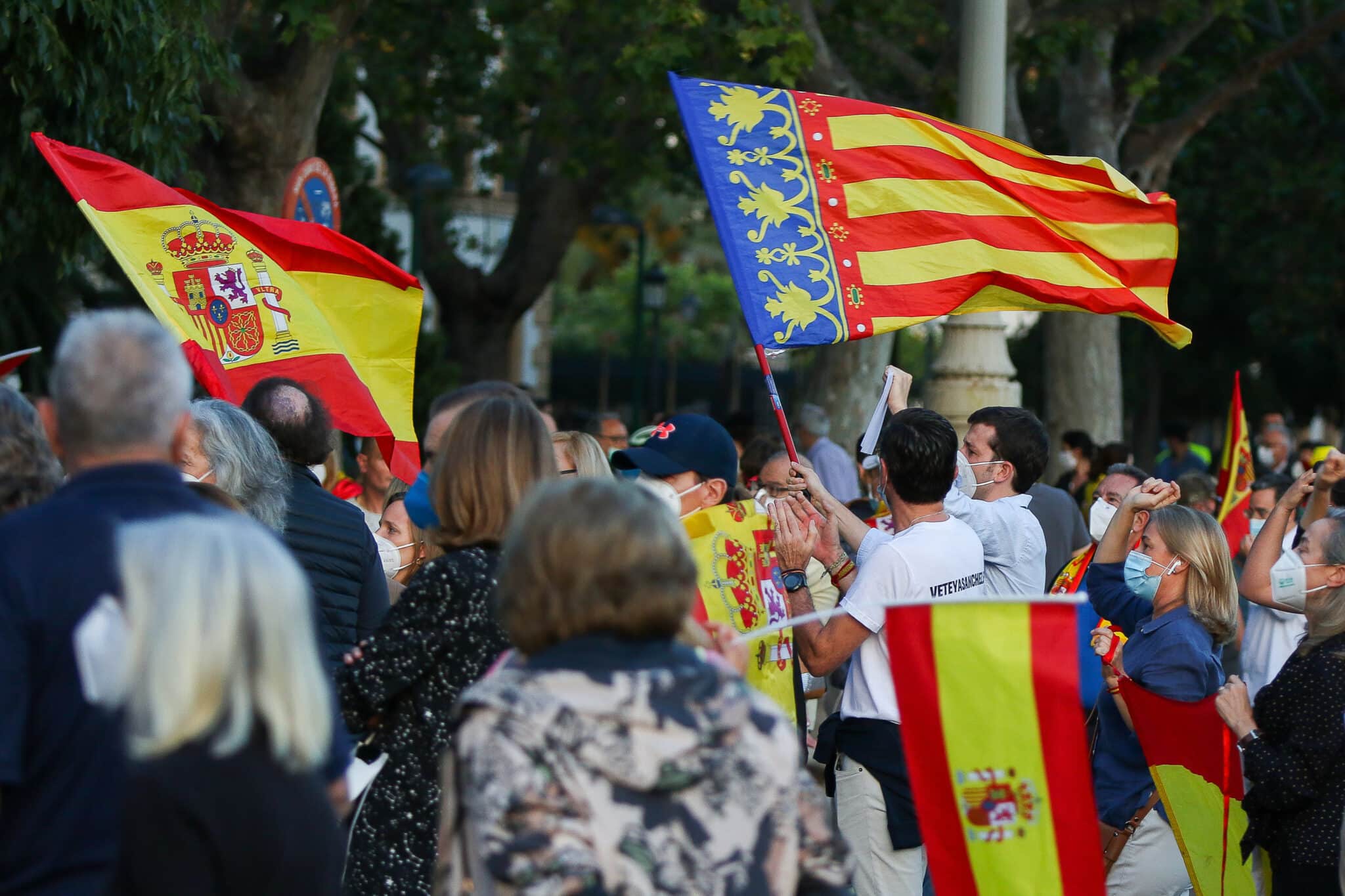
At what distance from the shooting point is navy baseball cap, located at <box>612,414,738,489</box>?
443 cm

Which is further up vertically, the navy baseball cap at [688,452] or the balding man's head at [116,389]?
the balding man's head at [116,389]

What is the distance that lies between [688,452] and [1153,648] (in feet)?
6.23

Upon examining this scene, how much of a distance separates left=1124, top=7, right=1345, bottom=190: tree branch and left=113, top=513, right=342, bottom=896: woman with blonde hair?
1413 centimetres

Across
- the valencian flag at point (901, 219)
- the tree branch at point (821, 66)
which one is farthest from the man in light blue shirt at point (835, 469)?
the valencian flag at point (901, 219)

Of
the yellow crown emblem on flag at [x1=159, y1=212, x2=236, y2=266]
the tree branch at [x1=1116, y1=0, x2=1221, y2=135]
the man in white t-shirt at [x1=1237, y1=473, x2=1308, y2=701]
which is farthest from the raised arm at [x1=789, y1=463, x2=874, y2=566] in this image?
the tree branch at [x1=1116, y1=0, x2=1221, y2=135]

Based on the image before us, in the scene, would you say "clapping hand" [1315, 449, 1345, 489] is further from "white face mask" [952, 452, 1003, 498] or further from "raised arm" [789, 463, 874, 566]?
"raised arm" [789, 463, 874, 566]

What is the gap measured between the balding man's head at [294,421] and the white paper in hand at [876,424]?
6.11ft

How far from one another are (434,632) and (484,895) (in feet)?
3.12

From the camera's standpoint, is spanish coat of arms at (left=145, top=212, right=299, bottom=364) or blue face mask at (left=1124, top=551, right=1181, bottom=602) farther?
spanish coat of arms at (left=145, top=212, right=299, bottom=364)

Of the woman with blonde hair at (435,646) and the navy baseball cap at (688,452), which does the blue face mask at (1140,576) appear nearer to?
the navy baseball cap at (688,452)

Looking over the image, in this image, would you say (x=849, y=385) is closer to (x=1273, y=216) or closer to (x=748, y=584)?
(x=748, y=584)

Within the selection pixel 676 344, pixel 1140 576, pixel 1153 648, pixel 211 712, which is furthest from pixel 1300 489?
pixel 676 344

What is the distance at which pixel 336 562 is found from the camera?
4.76 metres

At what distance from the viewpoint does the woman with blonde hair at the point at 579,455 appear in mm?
5512
